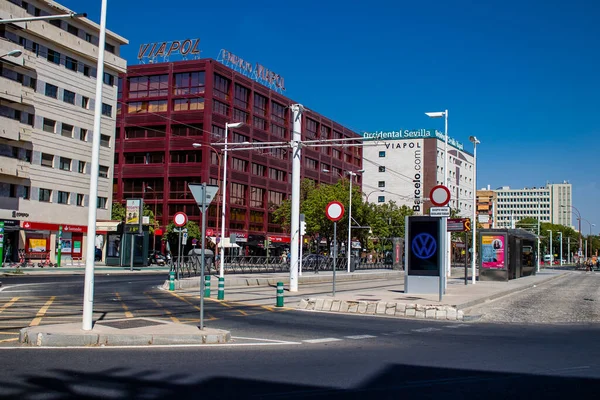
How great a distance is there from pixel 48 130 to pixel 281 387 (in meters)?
51.8

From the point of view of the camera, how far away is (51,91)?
5350 centimetres

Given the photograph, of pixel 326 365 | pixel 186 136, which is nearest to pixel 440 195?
pixel 326 365

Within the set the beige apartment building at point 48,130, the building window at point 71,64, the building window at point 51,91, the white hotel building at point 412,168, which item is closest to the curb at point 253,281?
the beige apartment building at point 48,130

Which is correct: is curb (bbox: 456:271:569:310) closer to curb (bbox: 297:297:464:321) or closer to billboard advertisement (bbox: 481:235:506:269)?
curb (bbox: 297:297:464:321)

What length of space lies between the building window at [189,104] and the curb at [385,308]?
181 feet

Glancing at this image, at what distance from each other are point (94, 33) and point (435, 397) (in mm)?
58729

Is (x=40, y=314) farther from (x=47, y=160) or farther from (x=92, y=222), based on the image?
(x=47, y=160)

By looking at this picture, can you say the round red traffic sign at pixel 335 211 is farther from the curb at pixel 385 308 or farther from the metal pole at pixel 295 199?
the metal pole at pixel 295 199

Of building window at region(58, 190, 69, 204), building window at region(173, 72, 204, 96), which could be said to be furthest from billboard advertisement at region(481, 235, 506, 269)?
building window at region(173, 72, 204, 96)

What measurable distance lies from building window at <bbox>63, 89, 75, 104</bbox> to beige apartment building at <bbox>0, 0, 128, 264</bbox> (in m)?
0.09

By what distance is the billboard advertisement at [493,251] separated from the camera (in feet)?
112

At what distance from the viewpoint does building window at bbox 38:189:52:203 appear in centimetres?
5294

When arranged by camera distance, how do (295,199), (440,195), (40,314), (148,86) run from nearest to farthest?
1. (40,314)
2. (440,195)
3. (295,199)
4. (148,86)

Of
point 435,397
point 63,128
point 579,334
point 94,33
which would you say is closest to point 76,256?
point 63,128
